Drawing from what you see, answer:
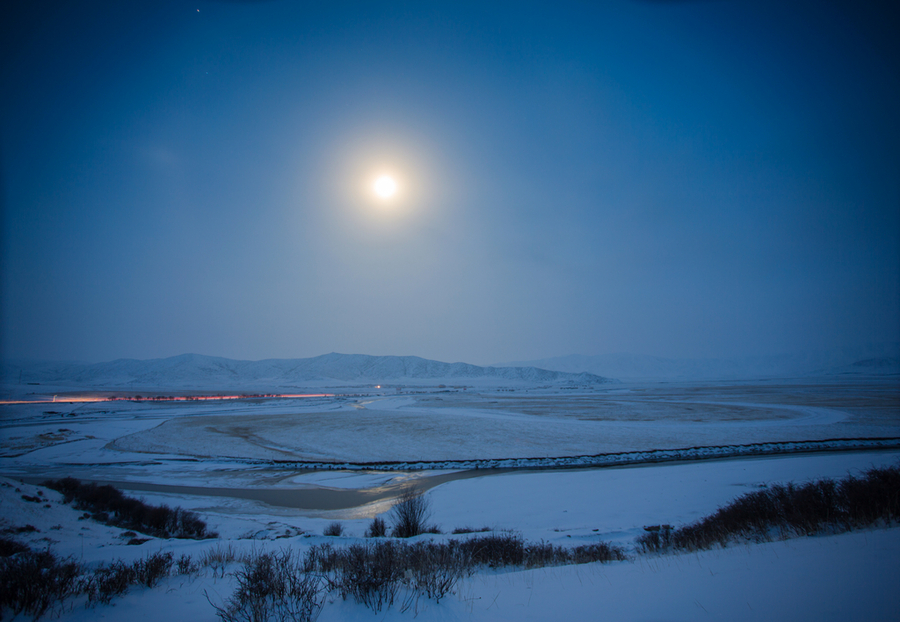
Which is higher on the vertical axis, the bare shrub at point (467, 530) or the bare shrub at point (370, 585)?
the bare shrub at point (370, 585)

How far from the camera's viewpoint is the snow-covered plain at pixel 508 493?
3.94 metres

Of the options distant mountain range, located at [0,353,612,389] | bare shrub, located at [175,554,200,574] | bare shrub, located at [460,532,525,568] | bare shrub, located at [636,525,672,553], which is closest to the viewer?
bare shrub, located at [175,554,200,574]

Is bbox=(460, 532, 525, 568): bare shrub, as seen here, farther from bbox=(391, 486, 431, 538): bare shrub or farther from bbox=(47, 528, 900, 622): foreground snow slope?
bbox=(391, 486, 431, 538): bare shrub

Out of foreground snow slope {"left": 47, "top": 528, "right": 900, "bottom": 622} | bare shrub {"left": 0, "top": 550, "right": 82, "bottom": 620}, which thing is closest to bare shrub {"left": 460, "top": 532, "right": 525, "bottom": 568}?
foreground snow slope {"left": 47, "top": 528, "right": 900, "bottom": 622}

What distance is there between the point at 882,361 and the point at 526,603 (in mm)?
289529

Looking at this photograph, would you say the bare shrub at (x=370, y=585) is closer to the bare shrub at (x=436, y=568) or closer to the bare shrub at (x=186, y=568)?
the bare shrub at (x=436, y=568)

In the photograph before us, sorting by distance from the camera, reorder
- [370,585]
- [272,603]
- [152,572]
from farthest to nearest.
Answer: [152,572]
[370,585]
[272,603]

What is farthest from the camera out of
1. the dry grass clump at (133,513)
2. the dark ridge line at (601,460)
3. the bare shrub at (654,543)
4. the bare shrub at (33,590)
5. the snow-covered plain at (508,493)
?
the dark ridge line at (601,460)

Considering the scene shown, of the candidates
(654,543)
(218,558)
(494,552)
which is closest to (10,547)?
(218,558)

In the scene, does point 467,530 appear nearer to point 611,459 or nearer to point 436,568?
point 436,568

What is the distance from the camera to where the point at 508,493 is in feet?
45.4

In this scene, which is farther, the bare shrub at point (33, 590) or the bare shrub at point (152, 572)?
the bare shrub at point (152, 572)

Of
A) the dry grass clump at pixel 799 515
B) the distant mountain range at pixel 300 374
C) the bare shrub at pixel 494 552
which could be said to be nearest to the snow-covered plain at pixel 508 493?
the bare shrub at pixel 494 552

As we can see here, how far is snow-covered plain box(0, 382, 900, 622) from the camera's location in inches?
155
